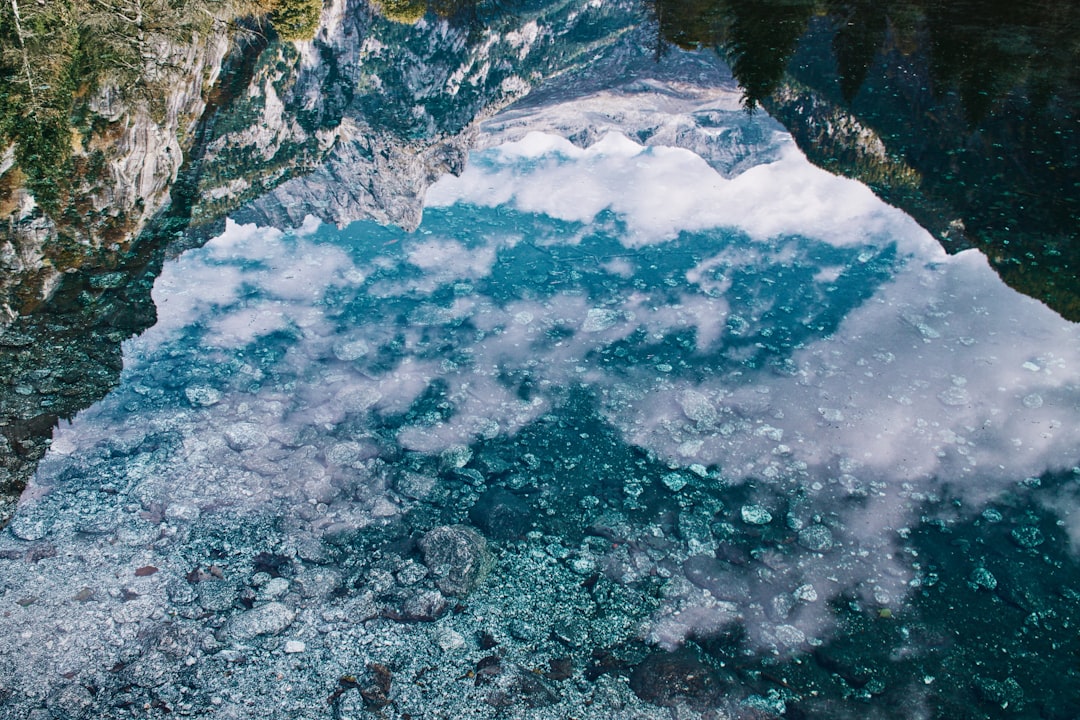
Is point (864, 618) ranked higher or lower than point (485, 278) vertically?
lower

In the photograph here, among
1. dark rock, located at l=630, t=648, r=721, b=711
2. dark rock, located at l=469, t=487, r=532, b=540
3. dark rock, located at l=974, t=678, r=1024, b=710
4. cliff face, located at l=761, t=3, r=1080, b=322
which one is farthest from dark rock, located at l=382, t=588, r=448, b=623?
cliff face, located at l=761, t=3, r=1080, b=322

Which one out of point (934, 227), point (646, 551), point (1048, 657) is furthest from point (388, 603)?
point (934, 227)

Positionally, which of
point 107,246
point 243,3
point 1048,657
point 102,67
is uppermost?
point 243,3

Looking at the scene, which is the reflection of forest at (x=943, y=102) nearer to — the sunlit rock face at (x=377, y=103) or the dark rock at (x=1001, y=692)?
the sunlit rock face at (x=377, y=103)

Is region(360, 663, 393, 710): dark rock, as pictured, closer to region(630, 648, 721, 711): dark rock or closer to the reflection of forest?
region(630, 648, 721, 711): dark rock

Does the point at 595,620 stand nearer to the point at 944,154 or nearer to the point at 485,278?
the point at 485,278
